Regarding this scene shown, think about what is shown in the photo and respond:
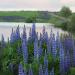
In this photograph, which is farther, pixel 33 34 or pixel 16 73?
pixel 33 34

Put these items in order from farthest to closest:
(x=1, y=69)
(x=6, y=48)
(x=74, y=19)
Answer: (x=74, y=19), (x=6, y=48), (x=1, y=69)

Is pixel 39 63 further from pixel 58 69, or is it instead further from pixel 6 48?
pixel 6 48

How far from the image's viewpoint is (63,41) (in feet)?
42.0

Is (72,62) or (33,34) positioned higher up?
(33,34)

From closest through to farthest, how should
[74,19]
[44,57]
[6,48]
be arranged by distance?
[44,57] < [6,48] < [74,19]

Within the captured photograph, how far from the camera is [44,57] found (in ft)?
35.2

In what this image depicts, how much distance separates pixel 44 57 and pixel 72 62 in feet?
3.48

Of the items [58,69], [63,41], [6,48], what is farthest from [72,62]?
[6,48]

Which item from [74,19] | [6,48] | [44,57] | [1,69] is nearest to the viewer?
[44,57]

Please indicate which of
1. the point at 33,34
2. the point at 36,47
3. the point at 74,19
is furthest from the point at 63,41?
the point at 74,19

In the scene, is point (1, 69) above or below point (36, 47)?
below

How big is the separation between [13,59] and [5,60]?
0.26 m

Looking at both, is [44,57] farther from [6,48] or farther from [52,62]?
[6,48]

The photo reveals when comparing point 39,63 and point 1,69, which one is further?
point 1,69
